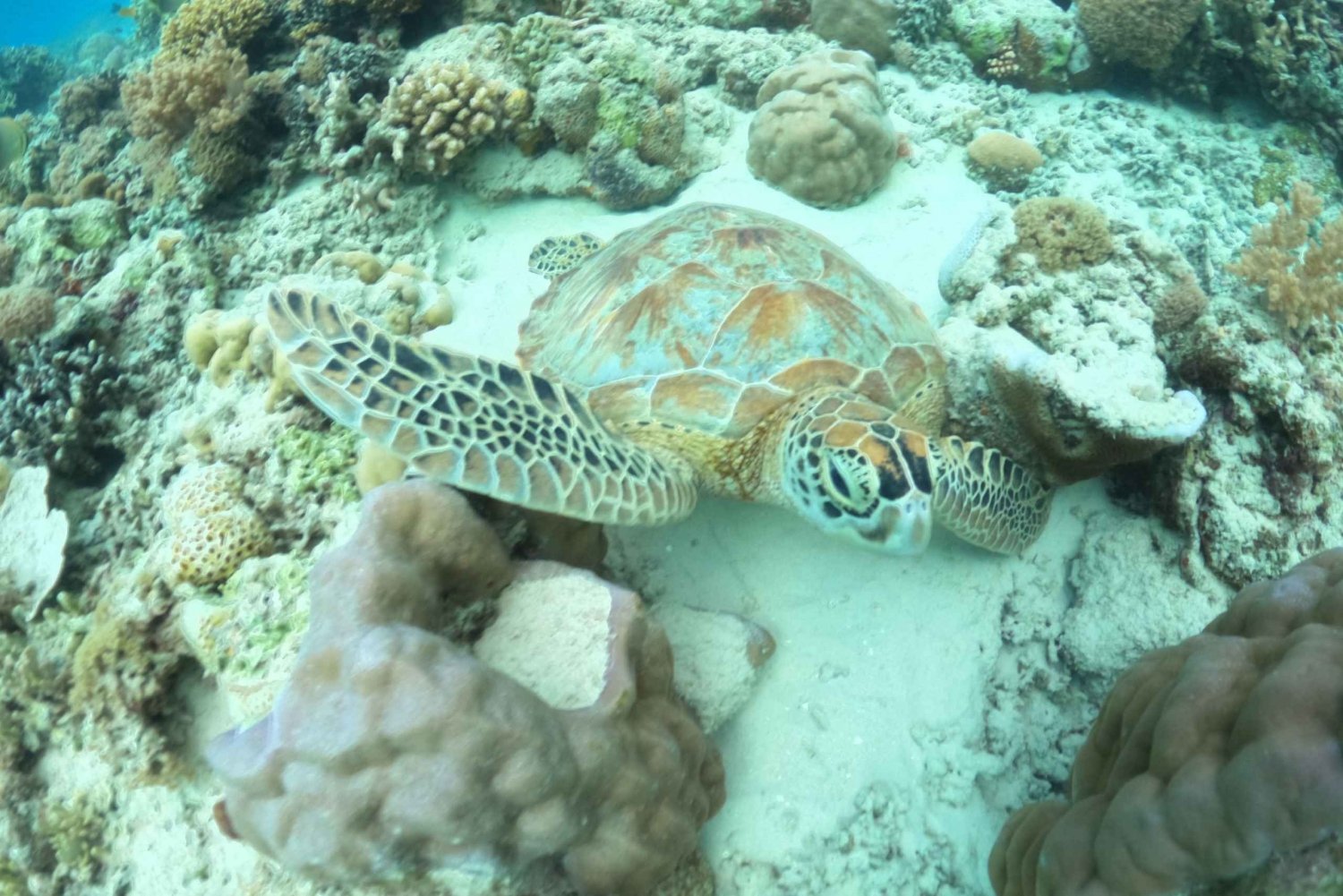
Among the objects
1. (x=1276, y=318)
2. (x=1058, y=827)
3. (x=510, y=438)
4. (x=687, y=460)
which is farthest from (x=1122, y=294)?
(x=510, y=438)

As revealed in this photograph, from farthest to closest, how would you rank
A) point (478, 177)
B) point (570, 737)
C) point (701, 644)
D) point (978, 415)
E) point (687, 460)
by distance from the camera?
1. point (478, 177)
2. point (978, 415)
3. point (687, 460)
4. point (701, 644)
5. point (570, 737)

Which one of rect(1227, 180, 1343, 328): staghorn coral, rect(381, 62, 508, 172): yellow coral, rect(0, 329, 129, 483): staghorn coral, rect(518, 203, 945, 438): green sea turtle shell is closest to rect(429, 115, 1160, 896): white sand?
rect(518, 203, 945, 438): green sea turtle shell

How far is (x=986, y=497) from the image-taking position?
2322mm

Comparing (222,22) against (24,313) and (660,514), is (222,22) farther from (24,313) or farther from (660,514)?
(660,514)

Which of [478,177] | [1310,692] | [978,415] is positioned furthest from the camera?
[478,177]

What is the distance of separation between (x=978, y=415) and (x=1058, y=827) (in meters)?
1.53

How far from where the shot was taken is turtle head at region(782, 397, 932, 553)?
6.77 feet

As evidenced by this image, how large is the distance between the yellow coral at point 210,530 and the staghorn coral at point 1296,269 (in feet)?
12.1

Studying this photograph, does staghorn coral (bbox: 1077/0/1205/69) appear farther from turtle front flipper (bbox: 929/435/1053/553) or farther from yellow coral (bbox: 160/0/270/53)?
yellow coral (bbox: 160/0/270/53)

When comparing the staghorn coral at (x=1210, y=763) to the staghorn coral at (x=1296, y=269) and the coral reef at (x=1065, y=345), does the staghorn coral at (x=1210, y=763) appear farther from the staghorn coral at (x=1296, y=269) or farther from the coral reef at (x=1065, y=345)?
the staghorn coral at (x=1296, y=269)

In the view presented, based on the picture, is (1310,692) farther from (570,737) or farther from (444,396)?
(444,396)

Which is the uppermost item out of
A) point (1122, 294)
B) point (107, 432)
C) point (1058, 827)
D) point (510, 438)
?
point (510, 438)

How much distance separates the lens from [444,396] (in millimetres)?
2018

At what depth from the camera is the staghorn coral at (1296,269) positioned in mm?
2592
